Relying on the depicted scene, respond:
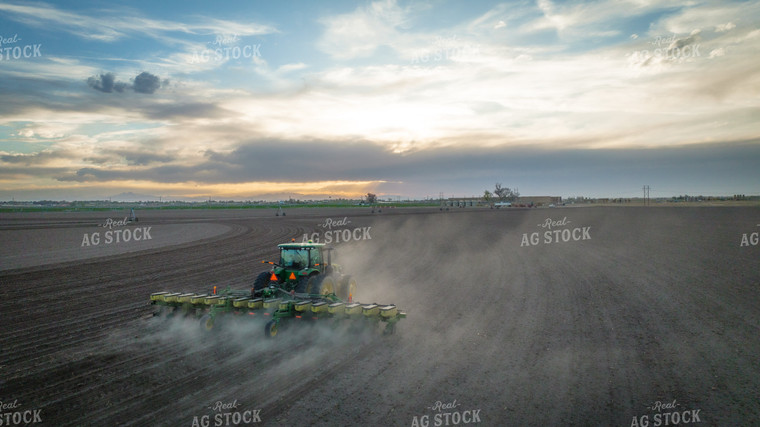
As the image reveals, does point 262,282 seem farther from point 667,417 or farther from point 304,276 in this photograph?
point 667,417

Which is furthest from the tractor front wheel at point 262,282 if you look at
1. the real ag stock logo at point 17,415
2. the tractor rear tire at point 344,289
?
the real ag stock logo at point 17,415

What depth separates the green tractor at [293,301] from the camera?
10.4 m

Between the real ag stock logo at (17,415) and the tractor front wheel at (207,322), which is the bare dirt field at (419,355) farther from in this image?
the tractor front wheel at (207,322)

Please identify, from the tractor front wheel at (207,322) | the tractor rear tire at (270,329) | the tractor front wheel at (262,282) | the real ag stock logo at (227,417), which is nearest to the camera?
the real ag stock logo at (227,417)

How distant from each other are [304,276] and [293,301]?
1.73m

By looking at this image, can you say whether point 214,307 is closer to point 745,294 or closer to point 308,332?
point 308,332

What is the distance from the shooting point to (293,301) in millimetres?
10547

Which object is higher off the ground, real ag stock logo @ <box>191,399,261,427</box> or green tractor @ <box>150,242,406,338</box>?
green tractor @ <box>150,242,406,338</box>

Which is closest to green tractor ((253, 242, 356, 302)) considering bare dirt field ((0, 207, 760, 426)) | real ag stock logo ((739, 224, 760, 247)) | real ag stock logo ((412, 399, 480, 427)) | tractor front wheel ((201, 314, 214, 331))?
bare dirt field ((0, 207, 760, 426))

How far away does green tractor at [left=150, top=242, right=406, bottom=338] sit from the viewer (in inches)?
411

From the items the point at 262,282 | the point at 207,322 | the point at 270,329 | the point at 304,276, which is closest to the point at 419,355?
the point at 270,329

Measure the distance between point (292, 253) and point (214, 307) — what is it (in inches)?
110

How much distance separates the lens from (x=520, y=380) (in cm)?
842

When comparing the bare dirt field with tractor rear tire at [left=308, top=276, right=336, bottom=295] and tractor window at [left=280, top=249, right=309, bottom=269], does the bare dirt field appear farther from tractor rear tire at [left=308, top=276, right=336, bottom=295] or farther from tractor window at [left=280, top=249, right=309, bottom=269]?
tractor window at [left=280, top=249, right=309, bottom=269]
